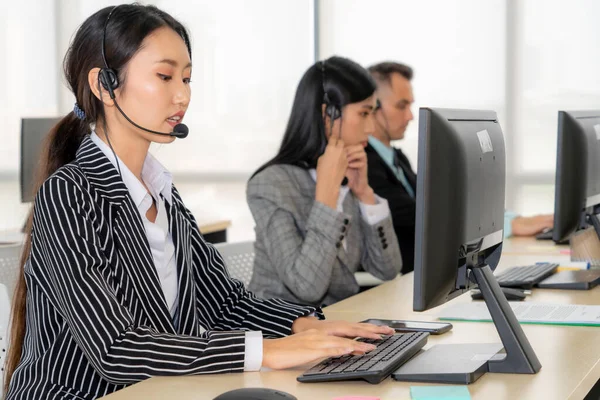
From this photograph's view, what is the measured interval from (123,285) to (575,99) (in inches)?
166

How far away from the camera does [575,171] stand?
2064mm

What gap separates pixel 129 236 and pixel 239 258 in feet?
3.63

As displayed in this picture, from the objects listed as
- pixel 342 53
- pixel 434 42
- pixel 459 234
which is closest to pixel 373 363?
pixel 459 234

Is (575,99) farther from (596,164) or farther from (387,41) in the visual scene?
(596,164)

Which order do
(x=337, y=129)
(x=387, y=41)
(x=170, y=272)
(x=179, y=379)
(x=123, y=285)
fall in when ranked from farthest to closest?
(x=387, y=41), (x=337, y=129), (x=170, y=272), (x=123, y=285), (x=179, y=379)

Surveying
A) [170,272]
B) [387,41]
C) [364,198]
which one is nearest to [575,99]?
[387,41]

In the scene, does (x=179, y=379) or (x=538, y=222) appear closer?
(x=179, y=379)

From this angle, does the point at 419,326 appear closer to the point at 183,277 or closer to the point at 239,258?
the point at 183,277

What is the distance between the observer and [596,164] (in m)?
2.19

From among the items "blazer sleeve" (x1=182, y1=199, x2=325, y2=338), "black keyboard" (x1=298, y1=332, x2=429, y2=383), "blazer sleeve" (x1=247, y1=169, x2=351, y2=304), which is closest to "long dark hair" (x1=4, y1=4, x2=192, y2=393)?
"blazer sleeve" (x1=182, y1=199, x2=325, y2=338)

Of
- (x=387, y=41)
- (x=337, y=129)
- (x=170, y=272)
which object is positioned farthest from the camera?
(x=387, y=41)

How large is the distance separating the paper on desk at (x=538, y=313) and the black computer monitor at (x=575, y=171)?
270 millimetres

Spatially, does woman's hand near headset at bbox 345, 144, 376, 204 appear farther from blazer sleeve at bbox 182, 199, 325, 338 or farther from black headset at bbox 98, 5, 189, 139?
black headset at bbox 98, 5, 189, 139

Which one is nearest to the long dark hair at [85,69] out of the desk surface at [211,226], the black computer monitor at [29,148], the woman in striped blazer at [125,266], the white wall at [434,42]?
the woman in striped blazer at [125,266]
